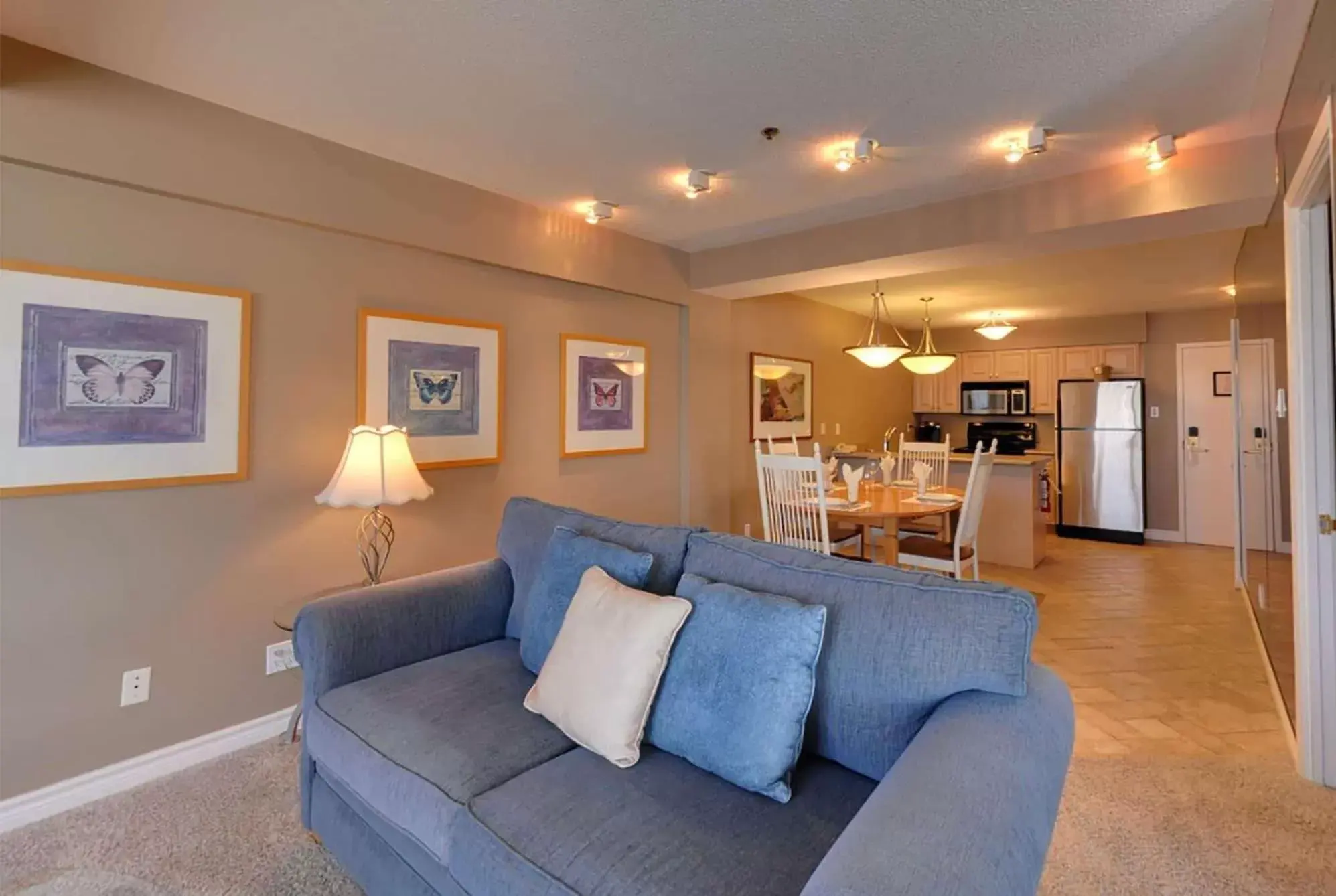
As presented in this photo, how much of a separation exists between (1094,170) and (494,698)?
131 inches

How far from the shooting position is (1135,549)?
5.95m

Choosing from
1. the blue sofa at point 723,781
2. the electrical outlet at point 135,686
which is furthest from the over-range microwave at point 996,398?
the electrical outlet at point 135,686

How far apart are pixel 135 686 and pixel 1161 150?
4.43 m

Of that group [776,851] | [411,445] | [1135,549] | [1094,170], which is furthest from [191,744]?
[1135,549]

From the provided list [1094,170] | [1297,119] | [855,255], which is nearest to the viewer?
[1297,119]

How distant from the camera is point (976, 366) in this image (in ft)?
24.2

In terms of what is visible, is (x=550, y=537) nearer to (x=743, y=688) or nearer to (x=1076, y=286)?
(x=743, y=688)

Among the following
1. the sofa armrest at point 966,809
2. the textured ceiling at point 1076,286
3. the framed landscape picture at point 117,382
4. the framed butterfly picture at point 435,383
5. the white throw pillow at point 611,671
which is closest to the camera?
the sofa armrest at point 966,809

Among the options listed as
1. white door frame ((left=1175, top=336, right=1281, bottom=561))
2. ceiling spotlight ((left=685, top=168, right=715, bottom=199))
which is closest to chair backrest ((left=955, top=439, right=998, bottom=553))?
white door frame ((left=1175, top=336, right=1281, bottom=561))

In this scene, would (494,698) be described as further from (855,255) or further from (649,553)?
(855,255)

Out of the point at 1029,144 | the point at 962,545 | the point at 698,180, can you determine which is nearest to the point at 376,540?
the point at 698,180

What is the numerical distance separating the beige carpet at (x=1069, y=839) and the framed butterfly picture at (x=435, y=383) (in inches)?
57.1

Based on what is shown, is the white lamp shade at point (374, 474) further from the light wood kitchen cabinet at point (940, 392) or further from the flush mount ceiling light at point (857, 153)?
the light wood kitchen cabinet at point (940, 392)

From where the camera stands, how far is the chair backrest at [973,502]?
349 cm
